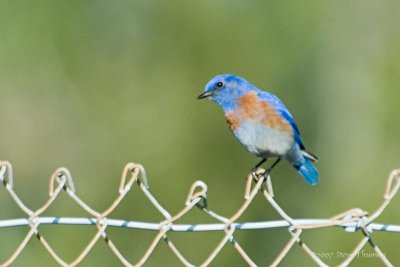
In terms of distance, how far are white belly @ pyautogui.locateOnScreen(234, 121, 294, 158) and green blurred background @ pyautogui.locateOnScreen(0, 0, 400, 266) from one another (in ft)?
9.42

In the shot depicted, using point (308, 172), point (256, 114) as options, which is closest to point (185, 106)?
point (308, 172)

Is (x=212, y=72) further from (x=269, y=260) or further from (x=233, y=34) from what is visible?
(x=269, y=260)

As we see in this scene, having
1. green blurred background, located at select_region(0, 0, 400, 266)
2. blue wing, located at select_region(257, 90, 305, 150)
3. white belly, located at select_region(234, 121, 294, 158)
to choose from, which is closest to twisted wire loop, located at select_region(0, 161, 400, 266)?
white belly, located at select_region(234, 121, 294, 158)

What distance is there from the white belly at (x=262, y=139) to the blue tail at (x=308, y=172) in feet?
0.50

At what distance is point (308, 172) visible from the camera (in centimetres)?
525

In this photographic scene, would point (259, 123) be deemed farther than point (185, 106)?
No

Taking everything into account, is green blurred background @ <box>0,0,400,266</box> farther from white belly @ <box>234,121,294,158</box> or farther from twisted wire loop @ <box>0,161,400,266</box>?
twisted wire loop @ <box>0,161,400,266</box>

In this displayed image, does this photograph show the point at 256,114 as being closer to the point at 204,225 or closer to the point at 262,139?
the point at 262,139

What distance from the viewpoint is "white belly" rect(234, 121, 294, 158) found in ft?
16.4

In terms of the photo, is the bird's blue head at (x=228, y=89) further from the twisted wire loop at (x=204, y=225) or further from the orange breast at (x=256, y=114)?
the twisted wire loop at (x=204, y=225)

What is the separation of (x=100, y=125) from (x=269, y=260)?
3.28 metres

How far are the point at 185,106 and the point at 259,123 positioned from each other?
5041 mm

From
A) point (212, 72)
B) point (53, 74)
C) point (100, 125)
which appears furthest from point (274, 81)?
point (53, 74)

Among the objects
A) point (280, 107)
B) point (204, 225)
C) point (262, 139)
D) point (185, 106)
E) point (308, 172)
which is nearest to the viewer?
point (204, 225)
